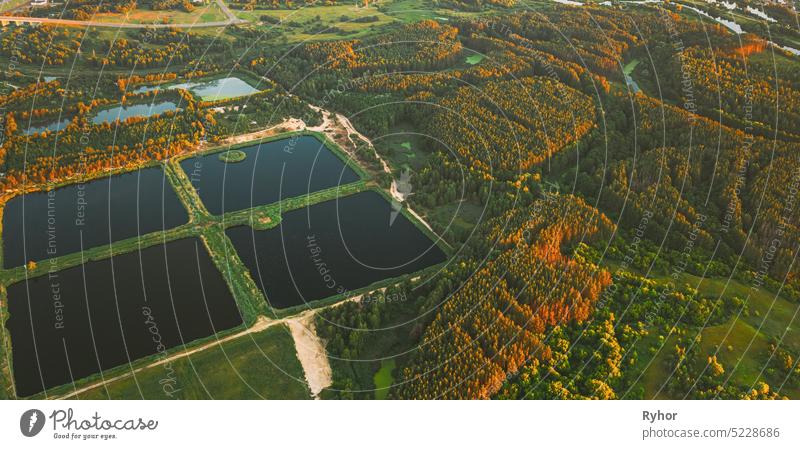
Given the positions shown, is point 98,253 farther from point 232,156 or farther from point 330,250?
point 232,156

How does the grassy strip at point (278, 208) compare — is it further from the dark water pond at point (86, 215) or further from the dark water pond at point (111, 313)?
the dark water pond at point (111, 313)

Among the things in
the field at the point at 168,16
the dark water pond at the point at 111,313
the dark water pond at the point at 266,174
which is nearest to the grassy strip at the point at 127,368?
the dark water pond at the point at 111,313

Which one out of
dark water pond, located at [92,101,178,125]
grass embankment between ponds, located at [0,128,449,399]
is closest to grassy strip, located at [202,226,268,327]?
grass embankment between ponds, located at [0,128,449,399]

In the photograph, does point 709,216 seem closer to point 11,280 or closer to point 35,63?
point 11,280

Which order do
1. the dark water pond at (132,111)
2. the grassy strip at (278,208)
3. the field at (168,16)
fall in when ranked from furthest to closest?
the field at (168,16)
the dark water pond at (132,111)
the grassy strip at (278,208)

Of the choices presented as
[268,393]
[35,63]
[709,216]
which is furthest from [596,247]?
[35,63]

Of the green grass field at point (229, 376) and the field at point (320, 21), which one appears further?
the field at point (320, 21)
